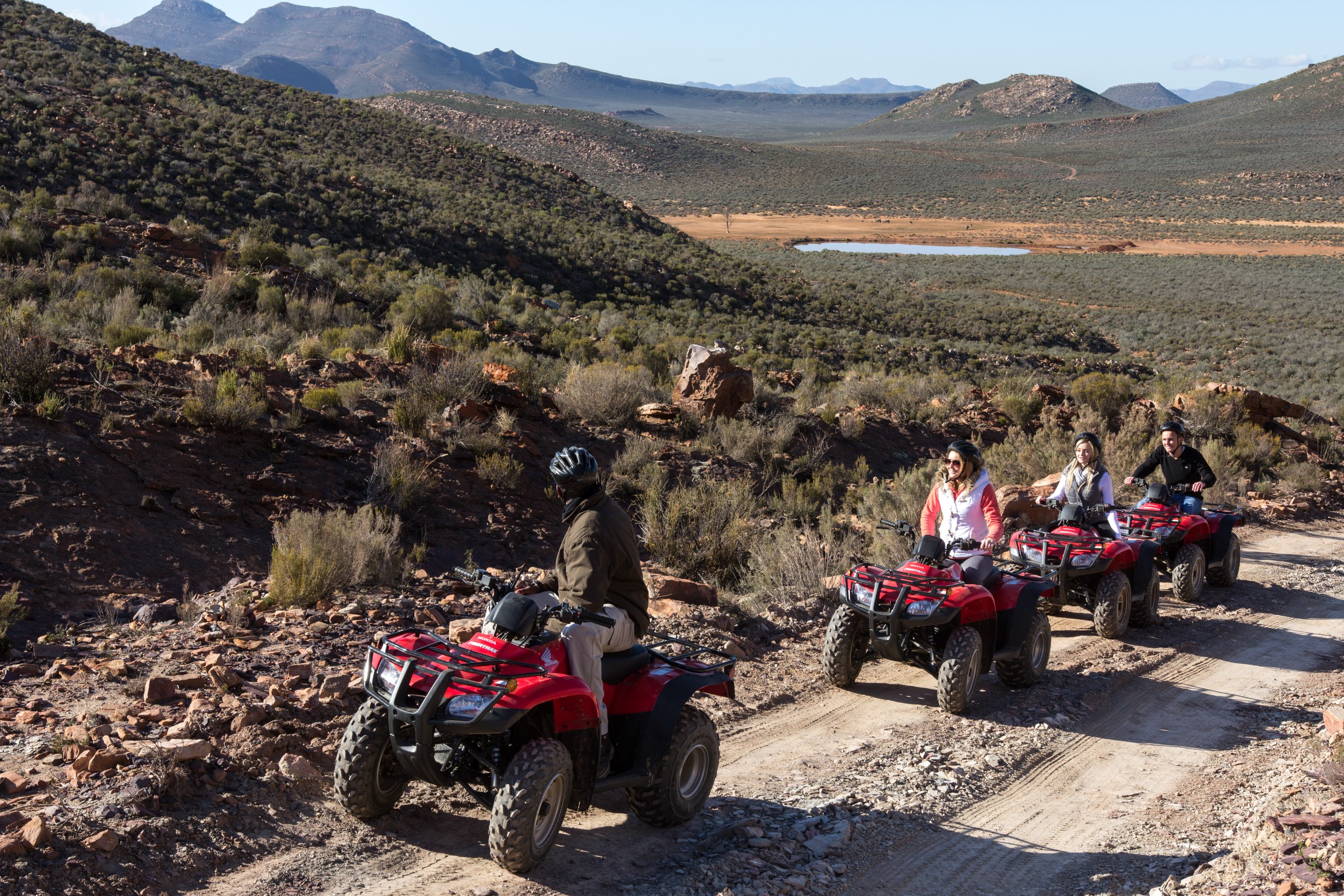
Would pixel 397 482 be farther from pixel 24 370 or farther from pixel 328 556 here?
pixel 24 370

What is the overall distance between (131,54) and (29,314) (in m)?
33.6

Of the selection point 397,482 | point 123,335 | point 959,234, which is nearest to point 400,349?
point 123,335

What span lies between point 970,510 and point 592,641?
3691 mm

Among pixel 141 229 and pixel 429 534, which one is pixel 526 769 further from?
pixel 141 229

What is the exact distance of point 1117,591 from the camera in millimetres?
8469

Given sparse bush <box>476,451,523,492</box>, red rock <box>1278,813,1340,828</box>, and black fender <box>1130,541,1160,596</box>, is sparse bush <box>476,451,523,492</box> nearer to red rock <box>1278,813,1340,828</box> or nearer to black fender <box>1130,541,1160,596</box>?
black fender <box>1130,541,1160,596</box>

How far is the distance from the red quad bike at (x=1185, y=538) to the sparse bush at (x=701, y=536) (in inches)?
153

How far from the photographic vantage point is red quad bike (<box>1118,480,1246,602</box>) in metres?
9.72

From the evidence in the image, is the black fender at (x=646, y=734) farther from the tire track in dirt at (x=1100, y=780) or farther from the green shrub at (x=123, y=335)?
the green shrub at (x=123, y=335)

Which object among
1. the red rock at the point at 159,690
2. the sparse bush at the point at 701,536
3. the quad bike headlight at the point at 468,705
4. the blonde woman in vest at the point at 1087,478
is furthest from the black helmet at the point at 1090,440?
the red rock at the point at 159,690

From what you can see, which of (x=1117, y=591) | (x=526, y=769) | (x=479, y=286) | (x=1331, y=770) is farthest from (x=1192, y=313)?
(x=526, y=769)

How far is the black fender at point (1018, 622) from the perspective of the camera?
7.02 meters

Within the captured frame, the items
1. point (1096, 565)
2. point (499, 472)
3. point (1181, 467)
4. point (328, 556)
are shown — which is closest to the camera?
point (328, 556)

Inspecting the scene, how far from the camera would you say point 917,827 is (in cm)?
515
